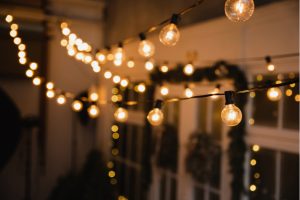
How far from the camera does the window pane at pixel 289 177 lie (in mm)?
3318

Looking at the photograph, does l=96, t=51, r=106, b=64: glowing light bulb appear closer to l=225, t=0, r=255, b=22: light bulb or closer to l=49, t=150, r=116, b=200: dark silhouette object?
l=225, t=0, r=255, b=22: light bulb

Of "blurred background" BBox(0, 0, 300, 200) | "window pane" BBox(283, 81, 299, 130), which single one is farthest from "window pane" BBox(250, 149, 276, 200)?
"window pane" BBox(283, 81, 299, 130)

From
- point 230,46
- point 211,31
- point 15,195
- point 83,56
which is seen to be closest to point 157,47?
point 211,31

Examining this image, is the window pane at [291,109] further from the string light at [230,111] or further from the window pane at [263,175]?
the string light at [230,111]

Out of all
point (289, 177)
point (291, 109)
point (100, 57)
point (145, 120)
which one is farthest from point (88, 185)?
point (291, 109)

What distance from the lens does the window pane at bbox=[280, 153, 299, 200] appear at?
3.32 metres

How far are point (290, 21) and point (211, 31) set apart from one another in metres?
1.21

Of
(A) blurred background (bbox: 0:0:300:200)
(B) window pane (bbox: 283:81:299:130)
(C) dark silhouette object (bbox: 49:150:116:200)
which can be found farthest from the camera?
(C) dark silhouette object (bbox: 49:150:116:200)

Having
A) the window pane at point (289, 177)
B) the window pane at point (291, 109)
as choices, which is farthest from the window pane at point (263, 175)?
the window pane at point (291, 109)

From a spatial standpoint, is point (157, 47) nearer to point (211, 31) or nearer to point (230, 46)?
point (211, 31)

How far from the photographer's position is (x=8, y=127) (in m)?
5.86

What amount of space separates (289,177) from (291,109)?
649 mm

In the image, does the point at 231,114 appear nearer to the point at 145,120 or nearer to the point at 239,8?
the point at 239,8

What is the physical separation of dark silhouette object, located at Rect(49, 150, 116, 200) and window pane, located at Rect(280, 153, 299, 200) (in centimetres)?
342
